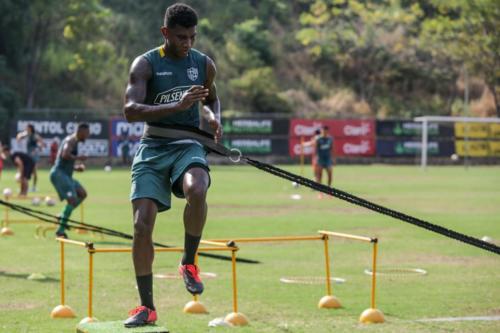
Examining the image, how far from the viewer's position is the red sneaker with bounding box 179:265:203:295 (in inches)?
326

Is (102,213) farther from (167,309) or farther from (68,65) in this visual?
(68,65)

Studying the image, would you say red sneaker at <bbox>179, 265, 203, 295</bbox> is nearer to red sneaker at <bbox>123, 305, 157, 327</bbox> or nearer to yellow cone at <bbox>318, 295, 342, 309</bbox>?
red sneaker at <bbox>123, 305, 157, 327</bbox>

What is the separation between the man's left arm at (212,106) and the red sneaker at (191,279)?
103 centimetres

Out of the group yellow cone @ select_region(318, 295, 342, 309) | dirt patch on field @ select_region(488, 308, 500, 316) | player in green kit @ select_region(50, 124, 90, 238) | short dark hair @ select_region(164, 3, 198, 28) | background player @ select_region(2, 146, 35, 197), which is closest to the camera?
short dark hair @ select_region(164, 3, 198, 28)

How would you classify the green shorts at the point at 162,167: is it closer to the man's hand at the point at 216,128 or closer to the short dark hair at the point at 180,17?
the man's hand at the point at 216,128

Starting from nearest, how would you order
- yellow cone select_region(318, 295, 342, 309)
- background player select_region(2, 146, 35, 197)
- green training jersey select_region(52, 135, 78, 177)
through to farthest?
yellow cone select_region(318, 295, 342, 309), green training jersey select_region(52, 135, 78, 177), background player select_region(2, 146, 35, 197)

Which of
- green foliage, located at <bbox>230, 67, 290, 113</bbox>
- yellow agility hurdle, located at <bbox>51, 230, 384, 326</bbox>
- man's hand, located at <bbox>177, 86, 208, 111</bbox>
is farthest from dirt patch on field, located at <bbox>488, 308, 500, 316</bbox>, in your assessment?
green foliage, located at <bbox>230, 67, 290, 113</bbox>

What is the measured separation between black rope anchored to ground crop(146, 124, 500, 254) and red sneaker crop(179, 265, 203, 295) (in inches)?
37.4

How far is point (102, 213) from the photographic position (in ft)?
86.1

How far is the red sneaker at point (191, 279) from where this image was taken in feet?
27.1

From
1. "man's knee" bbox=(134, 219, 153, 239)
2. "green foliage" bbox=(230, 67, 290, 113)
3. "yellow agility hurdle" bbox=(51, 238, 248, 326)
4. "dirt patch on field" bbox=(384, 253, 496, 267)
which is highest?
"green foliage" bbox=(230, 67, 290, 113)

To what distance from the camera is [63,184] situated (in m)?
20.7

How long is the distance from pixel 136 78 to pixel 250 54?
6201 cm

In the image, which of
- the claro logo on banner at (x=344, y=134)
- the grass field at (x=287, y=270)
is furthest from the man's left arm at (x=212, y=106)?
the claro logo on banner at (x=344, y=134)
